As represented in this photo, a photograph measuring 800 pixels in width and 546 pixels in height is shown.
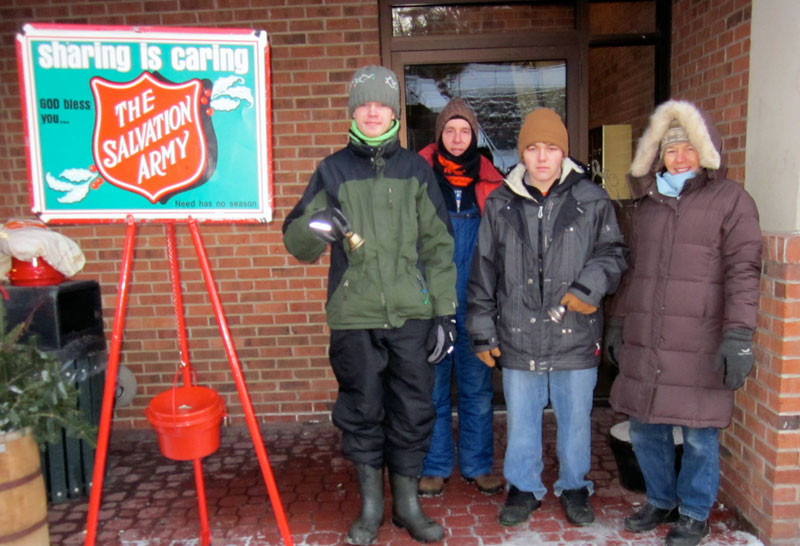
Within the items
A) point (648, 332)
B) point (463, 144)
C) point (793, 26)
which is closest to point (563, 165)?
point (463, 144)

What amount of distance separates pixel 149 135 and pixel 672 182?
218cm

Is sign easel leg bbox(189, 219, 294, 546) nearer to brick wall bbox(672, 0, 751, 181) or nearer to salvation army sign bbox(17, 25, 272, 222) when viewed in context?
salvation army sign bbox(17, 25, 272, 222)

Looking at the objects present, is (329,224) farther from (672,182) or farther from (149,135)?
(672,182)

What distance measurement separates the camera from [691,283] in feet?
8.25

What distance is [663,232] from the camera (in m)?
2.58

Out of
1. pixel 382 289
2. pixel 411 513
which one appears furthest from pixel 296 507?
pixel 382 289

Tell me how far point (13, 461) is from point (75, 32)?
5.66 feet

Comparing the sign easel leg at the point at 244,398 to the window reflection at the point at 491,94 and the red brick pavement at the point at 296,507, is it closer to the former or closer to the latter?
the red brick pavement at the point at 296,507

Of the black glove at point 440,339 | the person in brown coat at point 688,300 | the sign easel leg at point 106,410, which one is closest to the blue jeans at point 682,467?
the person in brown coat at point 688,300

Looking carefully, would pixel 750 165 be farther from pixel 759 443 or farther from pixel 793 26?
pixel 759 443

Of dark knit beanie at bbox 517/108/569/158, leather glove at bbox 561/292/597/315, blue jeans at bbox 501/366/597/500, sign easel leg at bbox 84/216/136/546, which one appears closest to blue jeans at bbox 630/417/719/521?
blue jeans at bbox 501/366/597/500

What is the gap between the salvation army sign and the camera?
225 centimetres

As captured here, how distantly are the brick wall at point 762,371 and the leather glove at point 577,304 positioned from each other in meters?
0.79

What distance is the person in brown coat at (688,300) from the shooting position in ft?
7.91
